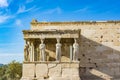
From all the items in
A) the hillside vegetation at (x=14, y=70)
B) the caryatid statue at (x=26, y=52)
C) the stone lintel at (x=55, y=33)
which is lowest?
the hillside vegetation at (x=14, y=70)

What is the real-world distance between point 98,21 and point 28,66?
6.48 m

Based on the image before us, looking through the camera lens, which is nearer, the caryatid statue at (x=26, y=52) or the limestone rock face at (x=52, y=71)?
the limestone rock face at (x=52, y=71)

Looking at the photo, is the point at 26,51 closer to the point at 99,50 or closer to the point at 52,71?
the point at 52,71

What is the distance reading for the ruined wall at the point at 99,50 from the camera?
2536 centimetres

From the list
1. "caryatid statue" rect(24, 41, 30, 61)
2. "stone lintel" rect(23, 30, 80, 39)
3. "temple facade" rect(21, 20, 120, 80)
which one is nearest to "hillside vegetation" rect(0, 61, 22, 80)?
"temple facade" rect(21, 20, 120, 80)

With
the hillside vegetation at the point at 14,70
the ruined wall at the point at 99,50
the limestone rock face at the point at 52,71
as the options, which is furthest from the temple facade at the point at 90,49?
the hillside vegetation at the point at 14,70

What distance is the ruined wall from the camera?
83.2 feet

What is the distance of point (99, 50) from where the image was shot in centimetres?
2562

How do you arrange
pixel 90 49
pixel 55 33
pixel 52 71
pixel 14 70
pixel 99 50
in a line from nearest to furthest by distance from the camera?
pixel 52 71
pixel 55 33
pixel 99 50
pixel 90 49
pixel 14 70

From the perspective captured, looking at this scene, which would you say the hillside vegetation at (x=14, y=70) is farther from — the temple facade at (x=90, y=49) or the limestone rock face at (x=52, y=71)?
the limestone rock face at (x=52, y=71)

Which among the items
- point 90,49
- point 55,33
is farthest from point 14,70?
point 55,33

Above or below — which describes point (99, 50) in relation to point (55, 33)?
below

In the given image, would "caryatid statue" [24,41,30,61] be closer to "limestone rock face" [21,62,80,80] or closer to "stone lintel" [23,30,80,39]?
"stone lintel" [23,30,80,39]

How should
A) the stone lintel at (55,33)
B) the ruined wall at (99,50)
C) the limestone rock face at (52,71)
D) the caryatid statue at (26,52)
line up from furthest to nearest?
the ruined wall at (99,50) < the caryatid statue at (26,52) < the stone lintel at (55,33) < the limestone rock face at (52,71)
